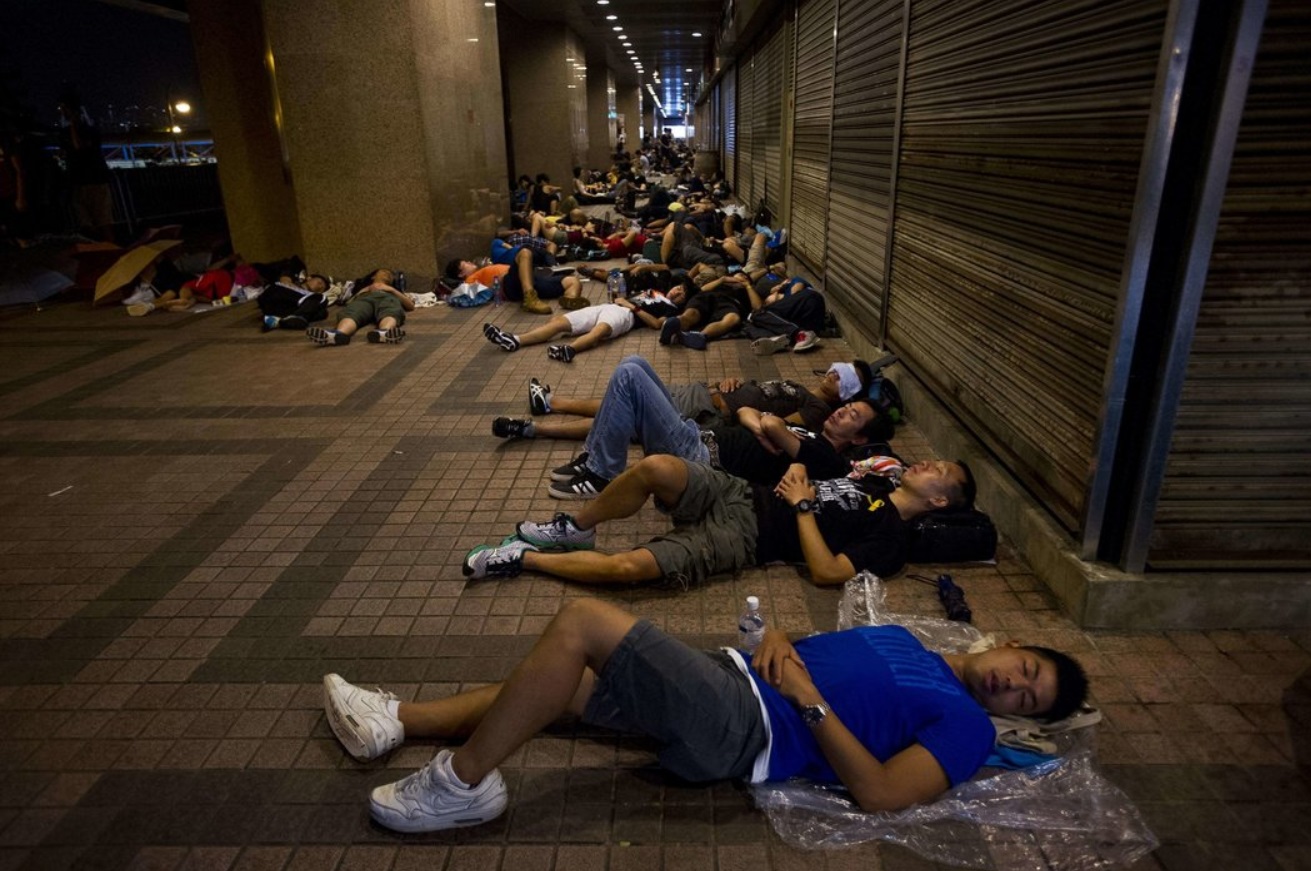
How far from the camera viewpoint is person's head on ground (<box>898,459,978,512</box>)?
3.72 m

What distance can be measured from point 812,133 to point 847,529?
7.77m

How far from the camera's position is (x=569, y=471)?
4672mm

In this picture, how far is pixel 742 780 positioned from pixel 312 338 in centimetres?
739

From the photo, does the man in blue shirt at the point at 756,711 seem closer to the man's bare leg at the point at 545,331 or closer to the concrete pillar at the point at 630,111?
the man's bare leg at the point at 545,331

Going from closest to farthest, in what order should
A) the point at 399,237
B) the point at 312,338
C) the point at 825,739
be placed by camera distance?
the point at 825,739, the point at 312,338, the point at 399,237

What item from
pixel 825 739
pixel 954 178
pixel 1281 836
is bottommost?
pixel 1281 836

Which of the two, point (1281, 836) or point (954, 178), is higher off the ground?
point (954, 178)

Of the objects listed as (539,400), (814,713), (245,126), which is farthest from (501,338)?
(245,126)

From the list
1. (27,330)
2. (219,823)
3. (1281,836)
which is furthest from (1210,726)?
(27,330)

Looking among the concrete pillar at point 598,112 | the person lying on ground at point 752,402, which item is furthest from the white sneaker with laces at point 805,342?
the concrete pillar at point 598,112

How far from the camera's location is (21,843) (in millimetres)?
2373

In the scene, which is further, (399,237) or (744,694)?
(399,237)

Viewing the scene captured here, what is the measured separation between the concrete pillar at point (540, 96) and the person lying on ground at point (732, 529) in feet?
67.6

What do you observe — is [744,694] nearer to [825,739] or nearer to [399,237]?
[825,739]
